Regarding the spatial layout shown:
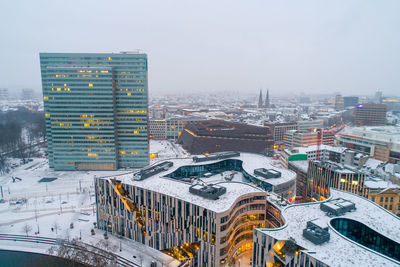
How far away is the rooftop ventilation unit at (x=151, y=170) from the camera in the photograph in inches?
2982

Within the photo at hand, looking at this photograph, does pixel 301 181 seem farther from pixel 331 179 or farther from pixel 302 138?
pixel 302 138

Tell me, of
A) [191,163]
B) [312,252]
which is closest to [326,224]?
[312,252]

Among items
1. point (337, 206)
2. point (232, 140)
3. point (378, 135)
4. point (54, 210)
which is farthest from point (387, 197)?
point (54, 210)

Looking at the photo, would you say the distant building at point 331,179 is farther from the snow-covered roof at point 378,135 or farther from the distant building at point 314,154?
the snow-covered roof at point 378,135

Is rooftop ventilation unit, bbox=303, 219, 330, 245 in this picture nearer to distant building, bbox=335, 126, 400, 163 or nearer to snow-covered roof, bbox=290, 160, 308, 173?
snow-covered roof, bbox=290, 160, 308, 173

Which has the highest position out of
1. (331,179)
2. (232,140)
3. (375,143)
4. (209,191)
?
(209,191)

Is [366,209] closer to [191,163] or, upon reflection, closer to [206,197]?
[206,197]

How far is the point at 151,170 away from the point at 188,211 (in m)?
24.8

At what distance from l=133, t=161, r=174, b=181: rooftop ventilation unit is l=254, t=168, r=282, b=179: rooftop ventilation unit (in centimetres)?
3042

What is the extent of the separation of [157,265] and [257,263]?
91.0 ft

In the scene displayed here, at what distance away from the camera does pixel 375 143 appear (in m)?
145

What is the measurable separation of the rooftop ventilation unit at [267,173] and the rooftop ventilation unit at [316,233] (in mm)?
35431

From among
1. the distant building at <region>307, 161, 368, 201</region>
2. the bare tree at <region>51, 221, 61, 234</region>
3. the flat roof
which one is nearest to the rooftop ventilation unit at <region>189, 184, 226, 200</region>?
the flat roof

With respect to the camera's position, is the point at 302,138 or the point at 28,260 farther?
the point at 302,138
